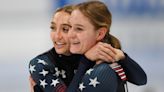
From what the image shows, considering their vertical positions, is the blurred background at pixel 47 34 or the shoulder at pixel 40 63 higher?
the shoulder at pixel 40 63

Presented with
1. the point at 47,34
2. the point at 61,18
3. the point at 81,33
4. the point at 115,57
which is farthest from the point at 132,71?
the point at 47,34

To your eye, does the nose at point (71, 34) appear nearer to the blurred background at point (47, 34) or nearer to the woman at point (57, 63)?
the woman at point (57, 63)

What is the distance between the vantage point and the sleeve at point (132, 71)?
1430 mm

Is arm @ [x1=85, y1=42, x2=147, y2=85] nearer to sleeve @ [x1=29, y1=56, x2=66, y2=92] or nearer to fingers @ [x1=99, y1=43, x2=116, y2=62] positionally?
fingers @ [x1=99, y1=43, x2=116, y2=62]

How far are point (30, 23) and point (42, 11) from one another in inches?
4.7

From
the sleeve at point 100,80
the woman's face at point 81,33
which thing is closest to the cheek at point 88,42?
the woman's face at point 81,33

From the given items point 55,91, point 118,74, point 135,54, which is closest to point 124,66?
point 118,74

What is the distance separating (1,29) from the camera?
300cm

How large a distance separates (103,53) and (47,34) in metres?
1.60

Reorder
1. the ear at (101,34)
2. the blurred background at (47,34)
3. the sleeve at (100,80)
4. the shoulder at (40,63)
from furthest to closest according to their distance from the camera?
the blurred background at (47,34), the shoulder at (40,63), the ear at (101,34), the sleeve at (100,80)

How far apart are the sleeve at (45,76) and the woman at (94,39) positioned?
129mm

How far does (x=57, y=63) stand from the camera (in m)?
1.58

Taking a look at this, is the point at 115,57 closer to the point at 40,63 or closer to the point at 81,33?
the point at 81,33

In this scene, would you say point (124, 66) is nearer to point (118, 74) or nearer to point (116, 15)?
point (118, 74)
